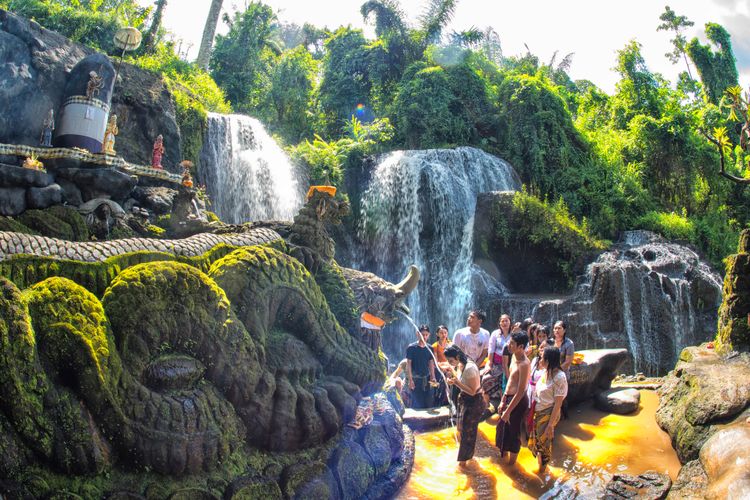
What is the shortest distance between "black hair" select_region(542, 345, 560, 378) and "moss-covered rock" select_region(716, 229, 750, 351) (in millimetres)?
3607

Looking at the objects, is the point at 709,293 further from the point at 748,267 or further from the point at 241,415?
the point at 241,415

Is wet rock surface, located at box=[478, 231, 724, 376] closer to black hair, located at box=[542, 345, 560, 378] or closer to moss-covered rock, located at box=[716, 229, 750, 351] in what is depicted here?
moss-covered rock, located at box=[716, 229, 750, 351]

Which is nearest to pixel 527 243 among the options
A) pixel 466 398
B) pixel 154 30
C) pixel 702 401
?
pixel 702 401

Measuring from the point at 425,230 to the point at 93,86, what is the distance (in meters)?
9.46

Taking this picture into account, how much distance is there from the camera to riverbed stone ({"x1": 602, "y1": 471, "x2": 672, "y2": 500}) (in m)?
5.50

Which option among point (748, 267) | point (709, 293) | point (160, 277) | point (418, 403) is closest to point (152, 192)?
point (418, 403)

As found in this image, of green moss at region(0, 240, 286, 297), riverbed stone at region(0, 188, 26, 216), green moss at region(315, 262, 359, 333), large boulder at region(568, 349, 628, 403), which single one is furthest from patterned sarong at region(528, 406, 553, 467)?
riverbed stone at region(0, 188, 26, 216)

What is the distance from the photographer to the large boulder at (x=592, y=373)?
816cm

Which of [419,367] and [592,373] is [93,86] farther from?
[592,373]

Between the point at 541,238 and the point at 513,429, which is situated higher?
the point at 541,238

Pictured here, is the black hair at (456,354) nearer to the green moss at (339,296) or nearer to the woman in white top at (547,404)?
the woman in white top at (547,404)

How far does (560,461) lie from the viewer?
6.52 meters

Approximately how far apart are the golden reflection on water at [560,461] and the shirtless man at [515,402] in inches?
9.3

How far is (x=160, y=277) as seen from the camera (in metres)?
4.57
